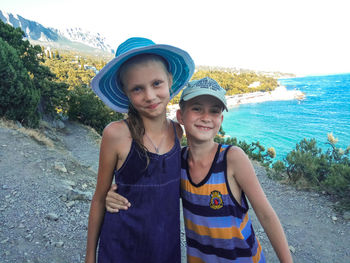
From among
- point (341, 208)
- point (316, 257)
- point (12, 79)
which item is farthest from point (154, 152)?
point (12, 79)

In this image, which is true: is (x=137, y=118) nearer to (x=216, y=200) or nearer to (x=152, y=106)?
(x=152, y=106)

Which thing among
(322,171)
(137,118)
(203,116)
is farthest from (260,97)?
(137,118)

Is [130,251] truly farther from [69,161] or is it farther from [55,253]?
[69,161]

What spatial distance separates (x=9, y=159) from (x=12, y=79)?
188 inches

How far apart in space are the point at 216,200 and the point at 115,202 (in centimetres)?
53

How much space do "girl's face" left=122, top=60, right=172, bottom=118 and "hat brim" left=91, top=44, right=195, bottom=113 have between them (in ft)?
0.23

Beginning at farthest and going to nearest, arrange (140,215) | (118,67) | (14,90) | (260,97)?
1. (260,97)
2. (14,90)
3. (118,67)
4. (140,215)

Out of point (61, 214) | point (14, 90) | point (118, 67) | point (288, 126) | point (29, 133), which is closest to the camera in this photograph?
point (118, 67)

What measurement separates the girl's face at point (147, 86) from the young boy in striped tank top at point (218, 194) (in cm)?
14

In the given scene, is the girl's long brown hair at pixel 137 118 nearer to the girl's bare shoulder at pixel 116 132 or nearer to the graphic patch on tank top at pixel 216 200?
the girl's bare shoulder at pixel 116 132

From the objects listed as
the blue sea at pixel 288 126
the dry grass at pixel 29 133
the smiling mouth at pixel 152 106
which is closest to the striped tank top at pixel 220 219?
the smiling mouth at pixel 152 106

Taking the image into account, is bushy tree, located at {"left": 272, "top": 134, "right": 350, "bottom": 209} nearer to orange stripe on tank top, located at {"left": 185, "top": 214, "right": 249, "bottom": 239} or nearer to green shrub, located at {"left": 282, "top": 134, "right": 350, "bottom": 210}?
green shrub, located at {"left": 282, "top": 134, "right": 350, "bottom": 210}

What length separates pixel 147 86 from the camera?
44.5 inches

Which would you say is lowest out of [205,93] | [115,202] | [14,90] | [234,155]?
[115,202]
